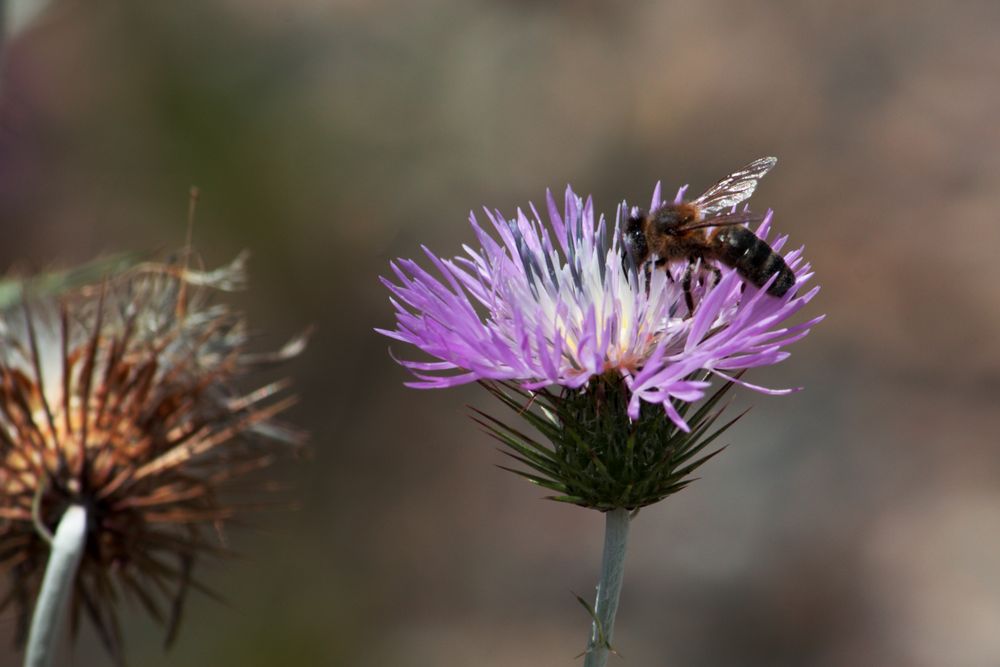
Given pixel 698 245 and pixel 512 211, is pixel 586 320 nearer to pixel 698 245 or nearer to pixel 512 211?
pixel 698 245

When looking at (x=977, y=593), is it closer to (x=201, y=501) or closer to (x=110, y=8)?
(x=201, y=501)

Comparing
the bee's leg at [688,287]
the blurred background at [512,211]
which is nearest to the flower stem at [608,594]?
the bee's leg at [688,287]

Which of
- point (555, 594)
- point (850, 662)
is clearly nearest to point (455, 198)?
point (555, 594)

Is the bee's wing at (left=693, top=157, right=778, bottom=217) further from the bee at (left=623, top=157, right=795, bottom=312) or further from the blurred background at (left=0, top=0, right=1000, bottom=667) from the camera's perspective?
the blurred background at (left=0, top=0, right=1000, bottom=667)

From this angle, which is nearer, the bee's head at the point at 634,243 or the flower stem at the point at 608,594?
the flower stem at the point at 608,594

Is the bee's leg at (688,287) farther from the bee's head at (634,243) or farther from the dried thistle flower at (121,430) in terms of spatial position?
the dried thistle flower at (121,430)

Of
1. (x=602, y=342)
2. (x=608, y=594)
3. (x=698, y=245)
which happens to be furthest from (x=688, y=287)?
(x=608, y=594)
